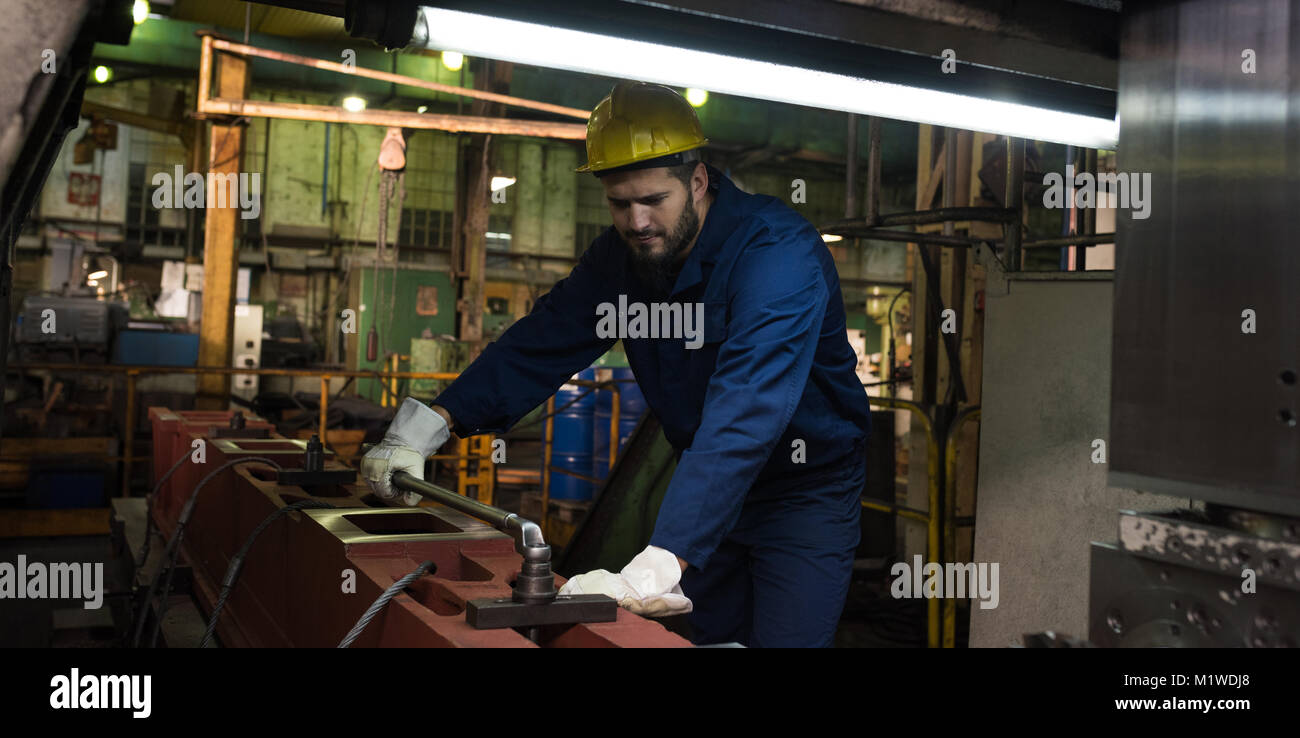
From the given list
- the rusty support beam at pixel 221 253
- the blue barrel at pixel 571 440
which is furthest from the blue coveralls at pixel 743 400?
the rusty support beam at pixel 221 253

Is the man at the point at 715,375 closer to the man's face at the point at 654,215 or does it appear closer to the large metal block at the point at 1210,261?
the man's face at the point at 654,215

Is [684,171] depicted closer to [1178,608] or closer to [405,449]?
[405,449]

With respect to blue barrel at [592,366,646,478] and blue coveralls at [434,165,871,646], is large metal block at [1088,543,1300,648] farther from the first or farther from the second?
blue barrel at [592,366,646,478]

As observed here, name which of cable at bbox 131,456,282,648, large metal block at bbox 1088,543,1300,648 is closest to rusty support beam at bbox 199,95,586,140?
cable at bbox 131,456,282,648

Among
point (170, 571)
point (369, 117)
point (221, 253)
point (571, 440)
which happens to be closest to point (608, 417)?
point (571, 440)

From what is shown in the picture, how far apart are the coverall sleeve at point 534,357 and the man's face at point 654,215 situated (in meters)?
0.30

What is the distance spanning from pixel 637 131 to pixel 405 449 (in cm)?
109

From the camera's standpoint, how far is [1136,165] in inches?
45.2

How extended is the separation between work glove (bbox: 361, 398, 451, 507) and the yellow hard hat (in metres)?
0.87

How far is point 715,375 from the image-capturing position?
2105 millimetres

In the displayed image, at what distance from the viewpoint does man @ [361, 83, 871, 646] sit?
2.03 metres

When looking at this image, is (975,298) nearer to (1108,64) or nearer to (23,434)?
(1108,64)

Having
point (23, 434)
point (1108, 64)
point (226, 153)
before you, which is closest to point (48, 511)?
point (23, 434)
